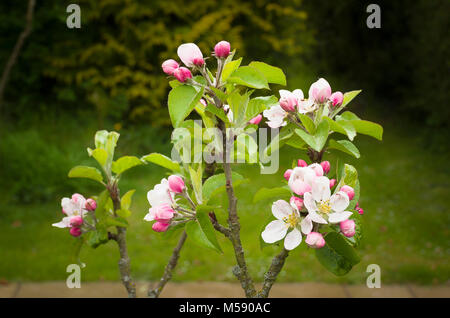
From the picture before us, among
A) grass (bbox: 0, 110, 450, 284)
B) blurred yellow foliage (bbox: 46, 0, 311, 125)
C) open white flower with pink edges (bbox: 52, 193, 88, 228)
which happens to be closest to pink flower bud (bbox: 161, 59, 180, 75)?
open white flower with pink edges (bbox: 52, 193, 88, 228)

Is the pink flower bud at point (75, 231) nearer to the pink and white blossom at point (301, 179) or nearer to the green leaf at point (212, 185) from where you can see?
the green leaf at point (212, 185)

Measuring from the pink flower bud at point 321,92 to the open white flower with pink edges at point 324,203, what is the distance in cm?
21

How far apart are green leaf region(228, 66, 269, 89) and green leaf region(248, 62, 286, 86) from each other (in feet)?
0.16

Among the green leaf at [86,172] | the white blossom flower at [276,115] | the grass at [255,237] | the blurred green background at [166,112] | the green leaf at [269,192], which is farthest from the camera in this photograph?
the blurred green background at [166,112]

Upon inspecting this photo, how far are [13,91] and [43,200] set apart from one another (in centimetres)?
196

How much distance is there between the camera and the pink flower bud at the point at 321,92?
3.93 feet

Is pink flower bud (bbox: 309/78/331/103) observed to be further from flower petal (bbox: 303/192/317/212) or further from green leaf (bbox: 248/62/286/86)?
flower petal (bbox: 303/192/317/212)

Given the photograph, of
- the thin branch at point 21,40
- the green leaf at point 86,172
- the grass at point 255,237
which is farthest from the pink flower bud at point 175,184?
the thin branch at point 21,40

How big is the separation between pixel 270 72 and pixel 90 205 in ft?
2.19

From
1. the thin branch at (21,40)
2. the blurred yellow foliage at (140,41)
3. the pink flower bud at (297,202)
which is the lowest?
the pink flower bud at (297,202)

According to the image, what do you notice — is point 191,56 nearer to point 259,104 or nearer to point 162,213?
point 259,104

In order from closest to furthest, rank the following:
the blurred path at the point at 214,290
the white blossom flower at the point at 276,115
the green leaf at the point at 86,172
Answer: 1. the white blossom flower at the point at 276,115
2. the green leaf at the point at 86,172
3. the blurred path at the point at 214,290
